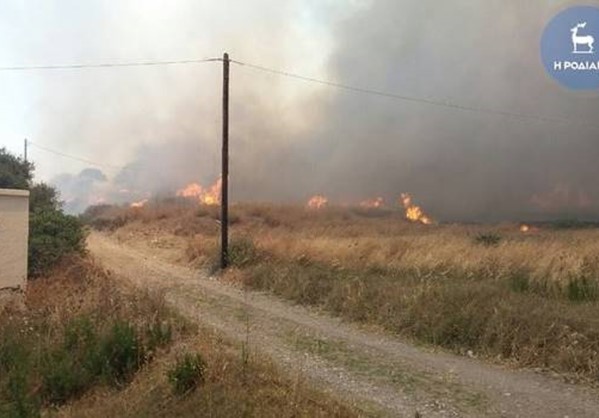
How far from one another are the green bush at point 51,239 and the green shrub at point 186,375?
925 cm

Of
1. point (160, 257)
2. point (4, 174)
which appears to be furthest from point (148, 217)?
point (160, 257)

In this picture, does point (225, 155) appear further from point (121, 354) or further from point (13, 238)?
point (121, 354)

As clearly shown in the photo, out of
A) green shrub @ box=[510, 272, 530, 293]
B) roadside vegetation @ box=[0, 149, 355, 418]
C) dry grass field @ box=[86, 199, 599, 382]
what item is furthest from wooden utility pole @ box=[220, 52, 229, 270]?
green shrub @ box=[510, 272, 530, 293]

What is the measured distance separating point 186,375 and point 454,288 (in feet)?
22.5

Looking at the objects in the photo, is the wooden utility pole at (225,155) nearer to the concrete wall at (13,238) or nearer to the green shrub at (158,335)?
the concrete wall at (13,238)

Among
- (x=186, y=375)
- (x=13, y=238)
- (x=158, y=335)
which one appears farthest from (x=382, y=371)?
(x=13, y=238)

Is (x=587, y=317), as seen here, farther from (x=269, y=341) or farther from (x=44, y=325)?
(x=44, y=325)

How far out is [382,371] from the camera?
33.7 feet

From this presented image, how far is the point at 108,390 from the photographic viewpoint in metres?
9.29

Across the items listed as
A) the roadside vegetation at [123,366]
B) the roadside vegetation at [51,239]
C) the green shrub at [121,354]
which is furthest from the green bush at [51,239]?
the green shrub at [121,354]

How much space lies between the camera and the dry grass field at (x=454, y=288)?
35.7ft

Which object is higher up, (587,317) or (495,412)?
(587,317)

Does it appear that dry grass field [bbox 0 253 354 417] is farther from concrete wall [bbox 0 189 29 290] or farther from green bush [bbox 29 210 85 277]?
green bush [bbox 29 210 85 277]

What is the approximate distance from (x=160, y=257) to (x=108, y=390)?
18.5 meters
